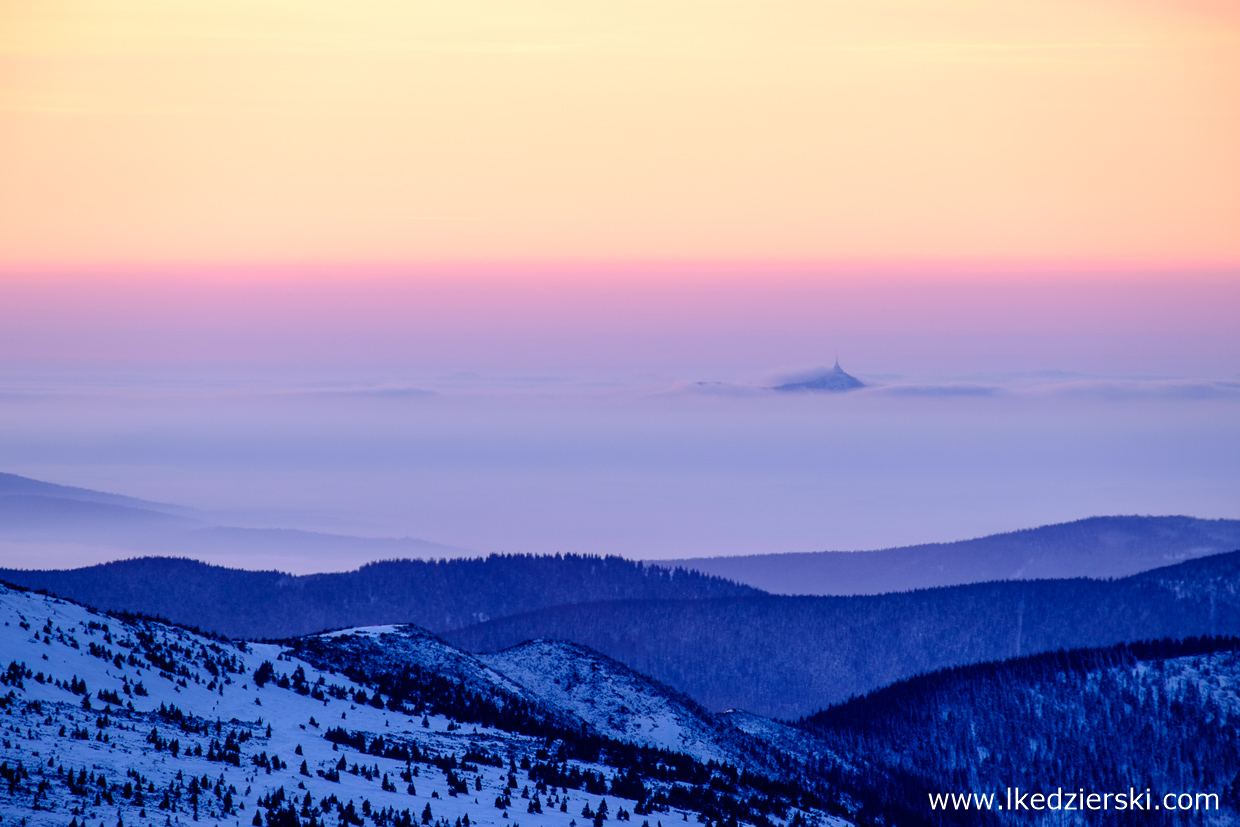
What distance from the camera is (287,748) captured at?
284ft

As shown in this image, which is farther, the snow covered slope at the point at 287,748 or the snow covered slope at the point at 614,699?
the snow covered slope at the point at 614,699

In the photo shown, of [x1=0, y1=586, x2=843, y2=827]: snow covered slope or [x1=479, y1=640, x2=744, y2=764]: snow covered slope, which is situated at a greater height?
[x1=479, y1=640, x2=744, y2=764]: snow covered slope

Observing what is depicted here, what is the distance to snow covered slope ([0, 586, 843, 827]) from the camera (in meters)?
69.9

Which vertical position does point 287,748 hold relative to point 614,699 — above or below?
below

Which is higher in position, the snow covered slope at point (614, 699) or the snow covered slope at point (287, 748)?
the snow covered slope at point (614, 699)

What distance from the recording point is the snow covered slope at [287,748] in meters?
69.9

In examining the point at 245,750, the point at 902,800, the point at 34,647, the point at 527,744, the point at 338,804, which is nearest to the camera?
the point at 338,804

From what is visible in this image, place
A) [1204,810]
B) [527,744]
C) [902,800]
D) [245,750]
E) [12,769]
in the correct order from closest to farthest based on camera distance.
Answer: [12,769]
[245,750]
[527,744]
[902,800]
[1204,810]

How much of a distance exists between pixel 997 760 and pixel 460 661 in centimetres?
8913

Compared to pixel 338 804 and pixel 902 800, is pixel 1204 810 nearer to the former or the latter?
pixel 902 800

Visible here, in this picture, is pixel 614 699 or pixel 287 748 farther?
pixel 614 699

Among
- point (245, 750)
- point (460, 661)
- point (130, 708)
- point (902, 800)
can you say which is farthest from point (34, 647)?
point (902, 800)

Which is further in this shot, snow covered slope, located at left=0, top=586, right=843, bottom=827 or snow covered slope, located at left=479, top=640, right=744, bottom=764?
snow covered slope, located at left=479, top=640, right=744, bottom=764

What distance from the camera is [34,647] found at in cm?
9056
